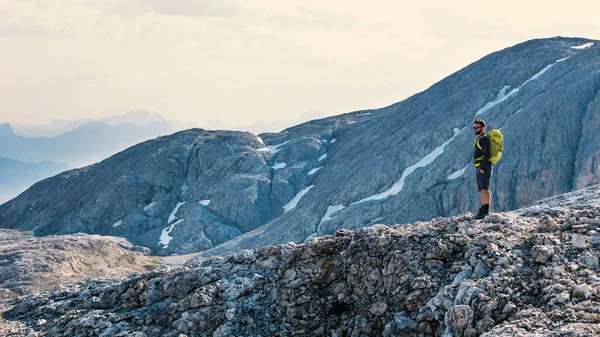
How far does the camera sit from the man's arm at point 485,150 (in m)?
22.0

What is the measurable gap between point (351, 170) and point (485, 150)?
11607cm

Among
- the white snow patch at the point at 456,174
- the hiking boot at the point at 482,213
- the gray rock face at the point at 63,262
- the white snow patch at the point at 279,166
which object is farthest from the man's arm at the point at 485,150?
the white snow patch at the point at 279,166

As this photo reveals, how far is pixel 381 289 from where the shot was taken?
18.6 m

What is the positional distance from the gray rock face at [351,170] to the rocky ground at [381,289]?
290 feet

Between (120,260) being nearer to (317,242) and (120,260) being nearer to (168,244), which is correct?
(168,244)

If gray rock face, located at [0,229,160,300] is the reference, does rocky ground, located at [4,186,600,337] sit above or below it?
above

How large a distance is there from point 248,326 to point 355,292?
332 centimetres

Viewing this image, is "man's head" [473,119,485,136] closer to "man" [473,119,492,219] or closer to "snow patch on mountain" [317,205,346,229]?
"man" [473,119,492,219]

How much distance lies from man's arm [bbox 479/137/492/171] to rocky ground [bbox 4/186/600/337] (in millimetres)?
2038

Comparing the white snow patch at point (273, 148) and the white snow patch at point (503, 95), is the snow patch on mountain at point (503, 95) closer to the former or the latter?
the white snow patch at point (503, 95)

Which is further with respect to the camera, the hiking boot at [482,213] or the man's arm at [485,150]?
the man's arm at [485,150]

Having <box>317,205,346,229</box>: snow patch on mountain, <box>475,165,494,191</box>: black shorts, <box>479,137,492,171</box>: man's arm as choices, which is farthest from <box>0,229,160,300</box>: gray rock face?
<box>479,137,492,171</box>: man's arm

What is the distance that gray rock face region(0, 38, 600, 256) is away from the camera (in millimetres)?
109125

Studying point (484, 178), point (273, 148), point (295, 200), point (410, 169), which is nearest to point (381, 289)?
point (484, 178)
